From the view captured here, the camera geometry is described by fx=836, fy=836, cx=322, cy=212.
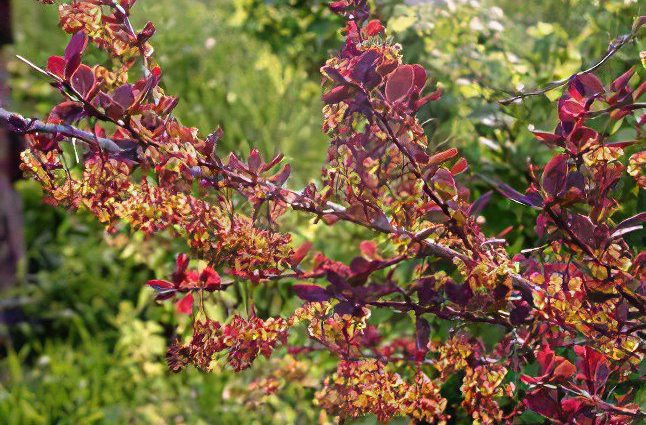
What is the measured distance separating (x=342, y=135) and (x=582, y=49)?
1672mm

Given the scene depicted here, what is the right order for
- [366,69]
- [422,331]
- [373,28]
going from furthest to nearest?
[422,331] < [373,28] < [366,69]

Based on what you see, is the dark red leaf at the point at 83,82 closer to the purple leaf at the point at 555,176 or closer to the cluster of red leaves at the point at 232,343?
the cluster of red leaves at the point at 232,343

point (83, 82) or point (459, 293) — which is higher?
point (83, 82)

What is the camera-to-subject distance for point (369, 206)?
118cm

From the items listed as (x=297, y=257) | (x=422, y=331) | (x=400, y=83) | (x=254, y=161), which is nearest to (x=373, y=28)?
(x=400, y=83)

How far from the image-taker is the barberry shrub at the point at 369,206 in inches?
45.7

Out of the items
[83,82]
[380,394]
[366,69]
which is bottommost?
[380,394]

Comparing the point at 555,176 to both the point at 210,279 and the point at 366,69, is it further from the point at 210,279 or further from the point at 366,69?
the point at 210,279

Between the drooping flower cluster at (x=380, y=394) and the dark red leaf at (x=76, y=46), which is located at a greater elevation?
the dark red leaf at (x=76, y=46)

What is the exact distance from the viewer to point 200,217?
4.05 feet

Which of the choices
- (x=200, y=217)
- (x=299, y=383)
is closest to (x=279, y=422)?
(x=299, y=383)

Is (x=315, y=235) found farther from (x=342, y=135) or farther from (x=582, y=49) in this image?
(x=342, y=135)

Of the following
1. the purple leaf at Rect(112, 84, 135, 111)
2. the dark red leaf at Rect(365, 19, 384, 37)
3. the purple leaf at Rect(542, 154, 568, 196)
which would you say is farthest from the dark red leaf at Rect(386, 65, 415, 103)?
the purple leaf at Rect(112, 84, 135, 111)

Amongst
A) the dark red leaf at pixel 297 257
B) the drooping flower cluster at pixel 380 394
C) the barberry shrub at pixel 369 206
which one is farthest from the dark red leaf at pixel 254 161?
the drooping flower cluster at pixel 380 394
